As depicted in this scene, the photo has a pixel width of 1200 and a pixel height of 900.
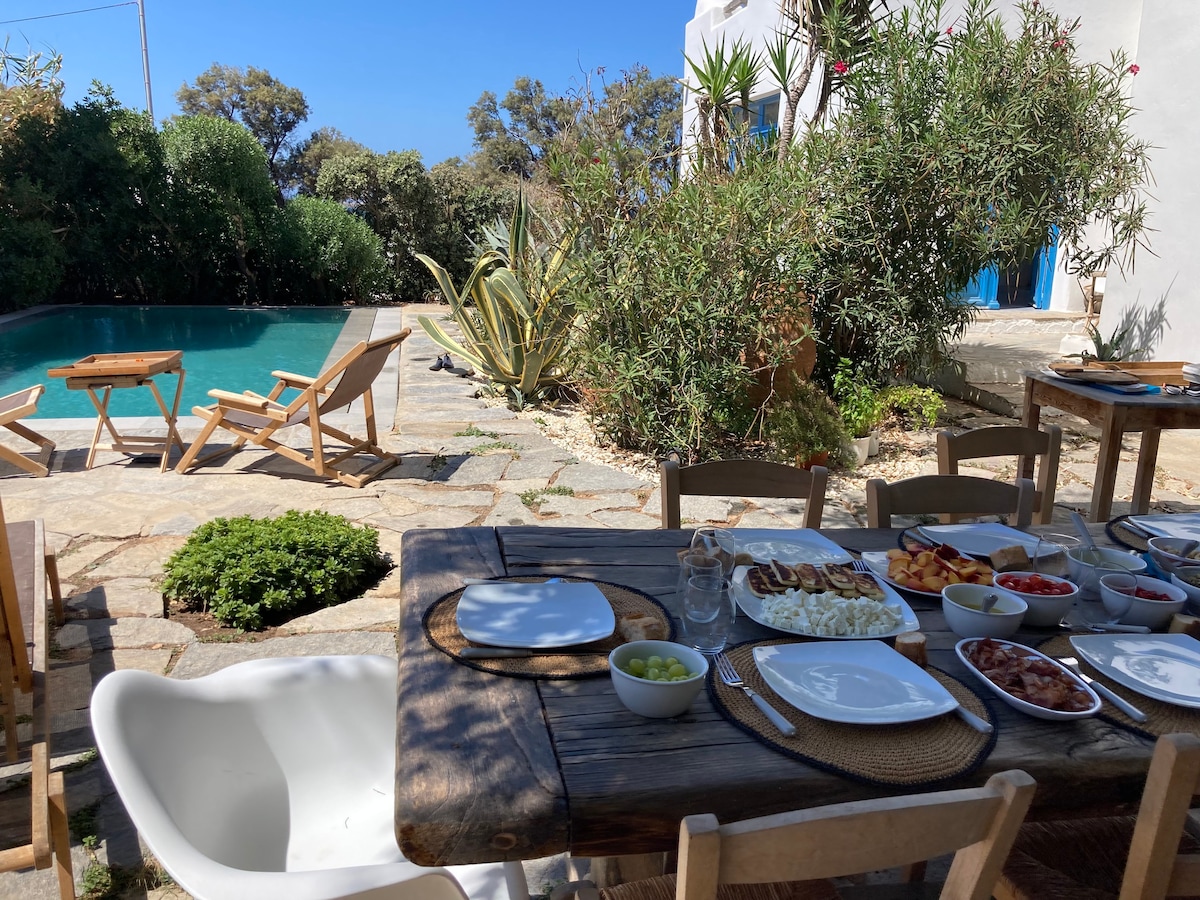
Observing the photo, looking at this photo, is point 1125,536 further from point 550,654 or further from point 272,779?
point 272,779

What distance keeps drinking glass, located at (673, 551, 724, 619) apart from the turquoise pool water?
7.56 meters

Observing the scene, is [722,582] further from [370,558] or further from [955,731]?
[370,558]

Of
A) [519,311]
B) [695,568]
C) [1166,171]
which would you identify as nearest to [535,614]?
[695,568]

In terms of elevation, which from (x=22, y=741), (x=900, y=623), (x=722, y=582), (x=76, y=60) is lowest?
(x=22, y=741)

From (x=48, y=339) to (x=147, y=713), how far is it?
12.9 m

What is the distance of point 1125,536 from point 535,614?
1.50m

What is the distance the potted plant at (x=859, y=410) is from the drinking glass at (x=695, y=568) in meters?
3.83

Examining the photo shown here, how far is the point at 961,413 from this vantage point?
657 centimetres

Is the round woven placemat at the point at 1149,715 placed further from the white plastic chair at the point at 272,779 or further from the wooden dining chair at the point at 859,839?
the white plastic chair at the point at 272,779

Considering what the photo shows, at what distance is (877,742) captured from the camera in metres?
1.21

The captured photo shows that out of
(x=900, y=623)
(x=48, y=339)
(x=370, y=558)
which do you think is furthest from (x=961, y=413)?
(x=48, y=339)

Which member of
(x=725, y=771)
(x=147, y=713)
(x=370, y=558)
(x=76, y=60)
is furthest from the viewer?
(x=76, y=60)

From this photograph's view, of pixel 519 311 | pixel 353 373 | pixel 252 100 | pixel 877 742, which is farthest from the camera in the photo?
pixel 252 100

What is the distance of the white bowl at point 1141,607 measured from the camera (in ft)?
5.19
